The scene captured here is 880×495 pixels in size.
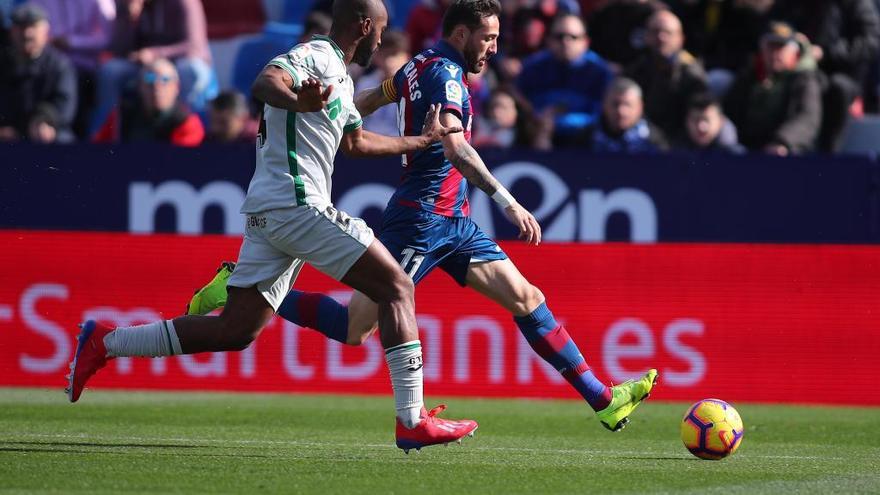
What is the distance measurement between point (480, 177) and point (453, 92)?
0.54 metres

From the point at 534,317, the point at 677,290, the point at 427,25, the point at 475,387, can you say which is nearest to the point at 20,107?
the point at 427,25

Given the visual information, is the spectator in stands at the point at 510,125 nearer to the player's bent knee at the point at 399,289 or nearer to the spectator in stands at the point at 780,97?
the spectator in stands at the point at 780,97

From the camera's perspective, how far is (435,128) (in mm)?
7492

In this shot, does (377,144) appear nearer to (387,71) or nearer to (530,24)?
(387,71)

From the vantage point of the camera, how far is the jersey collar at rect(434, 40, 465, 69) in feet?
26.8

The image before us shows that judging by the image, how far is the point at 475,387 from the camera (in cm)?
1148

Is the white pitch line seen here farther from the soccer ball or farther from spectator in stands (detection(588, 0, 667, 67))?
spectator in stands (detection(588, 0, 667, 67))

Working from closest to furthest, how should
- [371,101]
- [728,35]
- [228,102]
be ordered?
1. [371,101]
2. [228,102]
3. [728,35]

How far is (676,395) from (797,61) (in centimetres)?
418

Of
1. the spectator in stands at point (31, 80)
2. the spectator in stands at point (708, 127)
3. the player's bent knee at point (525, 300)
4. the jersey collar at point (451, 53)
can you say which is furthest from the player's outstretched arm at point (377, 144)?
the spectator in stands at point (31, 80)

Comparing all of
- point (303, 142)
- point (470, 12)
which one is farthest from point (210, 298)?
point (470, 12)

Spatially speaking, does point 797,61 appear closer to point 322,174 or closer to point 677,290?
point 677,290

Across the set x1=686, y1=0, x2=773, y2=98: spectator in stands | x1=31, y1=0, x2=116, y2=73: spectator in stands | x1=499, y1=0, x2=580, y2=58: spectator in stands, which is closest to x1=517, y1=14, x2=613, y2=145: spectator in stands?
x1=499, y1=0, x2=580, y2=58: spectator in stands

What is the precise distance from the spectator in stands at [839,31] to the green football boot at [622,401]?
6.98 meters
